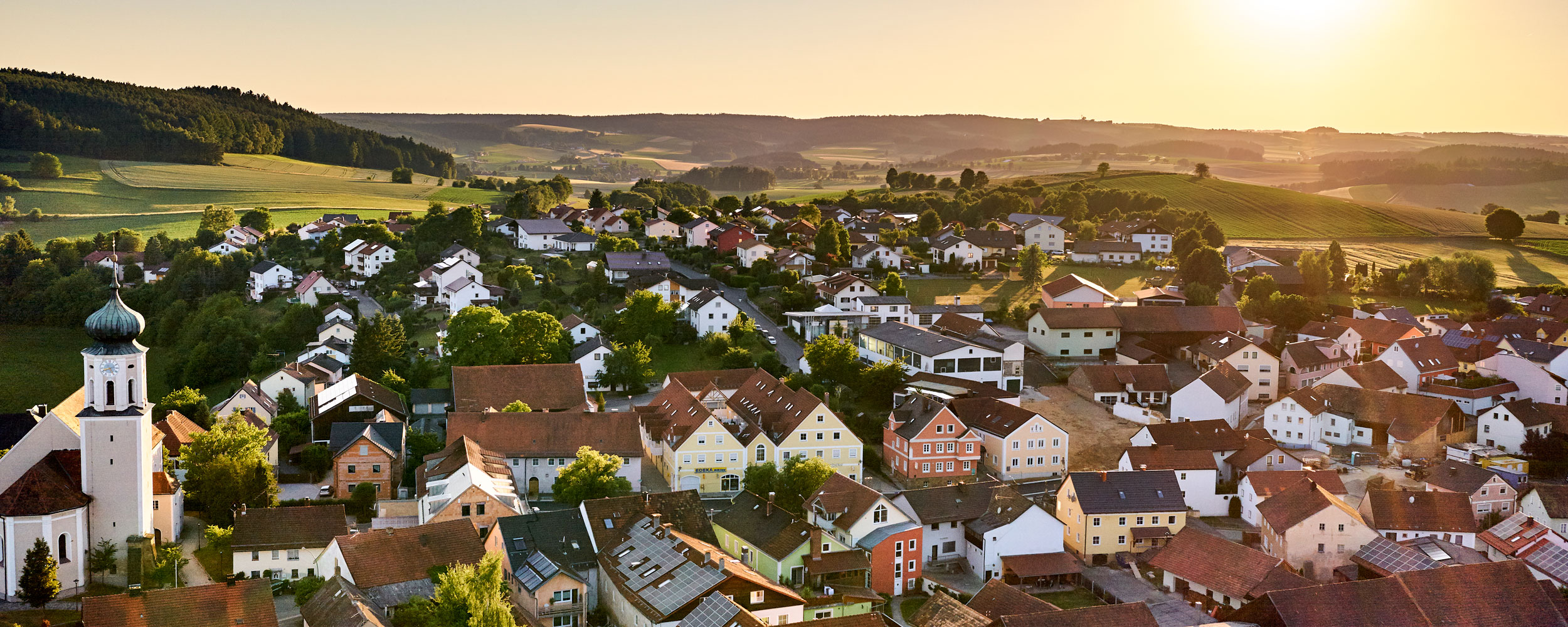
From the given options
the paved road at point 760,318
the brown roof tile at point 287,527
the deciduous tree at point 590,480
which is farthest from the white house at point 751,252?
the brown roof tile at point 287,527

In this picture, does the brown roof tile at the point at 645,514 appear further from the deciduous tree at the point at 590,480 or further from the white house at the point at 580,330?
the white house at the point at 580,330

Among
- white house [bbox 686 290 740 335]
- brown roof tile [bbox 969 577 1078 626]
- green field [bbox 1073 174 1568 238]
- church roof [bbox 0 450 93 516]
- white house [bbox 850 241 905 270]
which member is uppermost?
green field [bbox 1073 174 1568 238]

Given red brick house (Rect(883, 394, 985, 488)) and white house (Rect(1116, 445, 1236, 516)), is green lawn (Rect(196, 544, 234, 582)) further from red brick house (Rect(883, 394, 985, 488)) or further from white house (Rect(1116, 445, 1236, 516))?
white house (Rect(1116, 445, 1236, 516))

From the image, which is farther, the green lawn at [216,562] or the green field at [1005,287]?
the green field at [1005,287]

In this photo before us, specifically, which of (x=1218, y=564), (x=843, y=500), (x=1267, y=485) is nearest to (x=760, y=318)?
(x=843, y=500)

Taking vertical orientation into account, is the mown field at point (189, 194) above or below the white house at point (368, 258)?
above

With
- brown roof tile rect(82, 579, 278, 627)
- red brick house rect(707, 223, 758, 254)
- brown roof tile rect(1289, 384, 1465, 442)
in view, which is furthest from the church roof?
red brick house rect(707, 223, 758, 254)

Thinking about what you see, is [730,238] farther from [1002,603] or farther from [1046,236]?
[1002,603]
